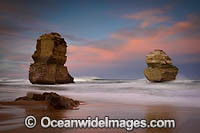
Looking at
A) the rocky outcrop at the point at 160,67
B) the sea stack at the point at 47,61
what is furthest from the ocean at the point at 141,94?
the sea stack at the point at 47,61

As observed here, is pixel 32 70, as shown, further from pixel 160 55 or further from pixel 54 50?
pixel 160 55

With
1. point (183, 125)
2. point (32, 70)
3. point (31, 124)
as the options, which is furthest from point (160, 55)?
point (32, 70)

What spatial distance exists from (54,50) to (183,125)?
48.7 ft

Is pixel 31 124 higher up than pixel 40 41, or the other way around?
pixel 40 41

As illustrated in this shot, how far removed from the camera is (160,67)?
36.3ft

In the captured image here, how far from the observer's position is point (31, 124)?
209 centimetres

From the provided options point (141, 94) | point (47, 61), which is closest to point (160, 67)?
point (141, 94)

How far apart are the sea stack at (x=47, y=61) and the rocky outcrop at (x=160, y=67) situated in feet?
28.9

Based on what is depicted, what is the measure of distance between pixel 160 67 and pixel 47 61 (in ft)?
32.7

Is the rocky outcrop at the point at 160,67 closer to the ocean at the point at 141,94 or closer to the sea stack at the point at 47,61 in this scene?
the ocean at the point at 141,94

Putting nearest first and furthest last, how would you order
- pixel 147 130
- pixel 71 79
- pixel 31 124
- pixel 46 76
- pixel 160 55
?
pixel 147 130 < pixel 31 124 < pixel 160 55 < pixel 46 76 < pixel 71 79

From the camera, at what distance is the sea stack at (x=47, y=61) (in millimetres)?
15426

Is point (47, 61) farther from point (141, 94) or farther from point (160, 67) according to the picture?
point (141, 94)

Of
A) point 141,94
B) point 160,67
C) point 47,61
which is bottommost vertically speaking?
point 141,94
